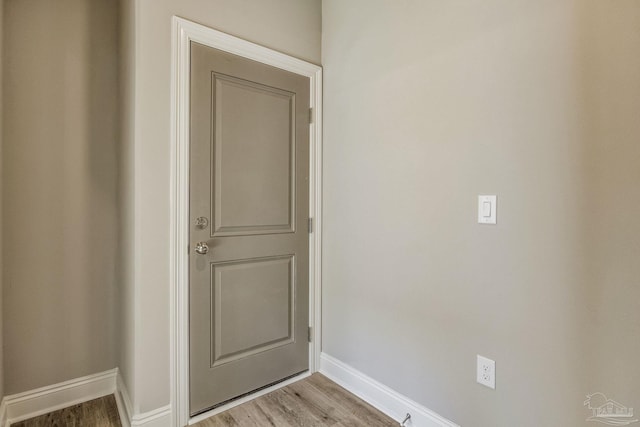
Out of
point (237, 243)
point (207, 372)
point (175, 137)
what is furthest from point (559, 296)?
point (175, 137)

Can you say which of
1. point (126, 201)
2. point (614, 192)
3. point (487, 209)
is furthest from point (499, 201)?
point (126, 201)

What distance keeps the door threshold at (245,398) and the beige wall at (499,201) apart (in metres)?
0.41

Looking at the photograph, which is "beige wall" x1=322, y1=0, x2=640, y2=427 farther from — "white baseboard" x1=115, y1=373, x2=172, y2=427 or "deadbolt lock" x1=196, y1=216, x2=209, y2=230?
"white baseboard" x1=115, y1=373, x2=172, y2=427

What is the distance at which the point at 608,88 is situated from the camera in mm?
1031

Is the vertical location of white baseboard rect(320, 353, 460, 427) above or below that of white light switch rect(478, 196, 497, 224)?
below

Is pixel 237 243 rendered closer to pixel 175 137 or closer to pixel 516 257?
pixel 175 137

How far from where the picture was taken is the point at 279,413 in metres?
1.75

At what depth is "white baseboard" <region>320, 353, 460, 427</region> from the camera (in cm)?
156

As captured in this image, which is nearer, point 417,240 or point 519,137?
point 519,137

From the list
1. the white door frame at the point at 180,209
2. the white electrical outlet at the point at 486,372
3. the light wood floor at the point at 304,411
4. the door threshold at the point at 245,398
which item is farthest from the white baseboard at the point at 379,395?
the white door frame at the point at 180,209

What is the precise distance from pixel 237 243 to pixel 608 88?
176 cm

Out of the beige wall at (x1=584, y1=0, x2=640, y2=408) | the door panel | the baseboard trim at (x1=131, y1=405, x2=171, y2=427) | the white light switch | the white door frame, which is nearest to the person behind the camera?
the beige wall at (x1=584, y1=0, x2=640, y2=408)

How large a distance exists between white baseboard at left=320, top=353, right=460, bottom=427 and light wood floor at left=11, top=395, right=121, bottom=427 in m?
1.25

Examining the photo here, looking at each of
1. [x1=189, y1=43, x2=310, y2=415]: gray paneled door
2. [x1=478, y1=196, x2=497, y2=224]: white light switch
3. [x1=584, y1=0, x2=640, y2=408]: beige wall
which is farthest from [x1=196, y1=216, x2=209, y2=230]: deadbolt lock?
[x1=584, y1=0, x2=640, y2=408]: beige wall
